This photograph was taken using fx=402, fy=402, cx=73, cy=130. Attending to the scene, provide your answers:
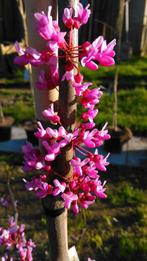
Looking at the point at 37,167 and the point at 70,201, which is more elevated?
the point at 37,167

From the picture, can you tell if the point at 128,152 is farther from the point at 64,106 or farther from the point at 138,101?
the point at 64,106

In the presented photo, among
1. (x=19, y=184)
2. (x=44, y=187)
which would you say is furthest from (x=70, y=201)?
(x=19, y=184)

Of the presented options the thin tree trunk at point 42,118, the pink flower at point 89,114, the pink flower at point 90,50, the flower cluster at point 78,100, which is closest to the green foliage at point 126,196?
the thin tree trunk at point 42,118

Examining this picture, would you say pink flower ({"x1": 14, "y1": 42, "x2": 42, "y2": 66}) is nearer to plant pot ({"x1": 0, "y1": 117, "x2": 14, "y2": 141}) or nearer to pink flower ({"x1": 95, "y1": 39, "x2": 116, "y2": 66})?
pink flower ({"x1": 95, "y1": 39, "x2": 116, "y2": 66})

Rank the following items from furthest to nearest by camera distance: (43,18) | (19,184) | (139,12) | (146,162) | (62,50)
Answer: (139,12) < (146,162) < (19,184) < (62,50) < (43,18)

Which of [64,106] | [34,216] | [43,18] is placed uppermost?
[43,18]
